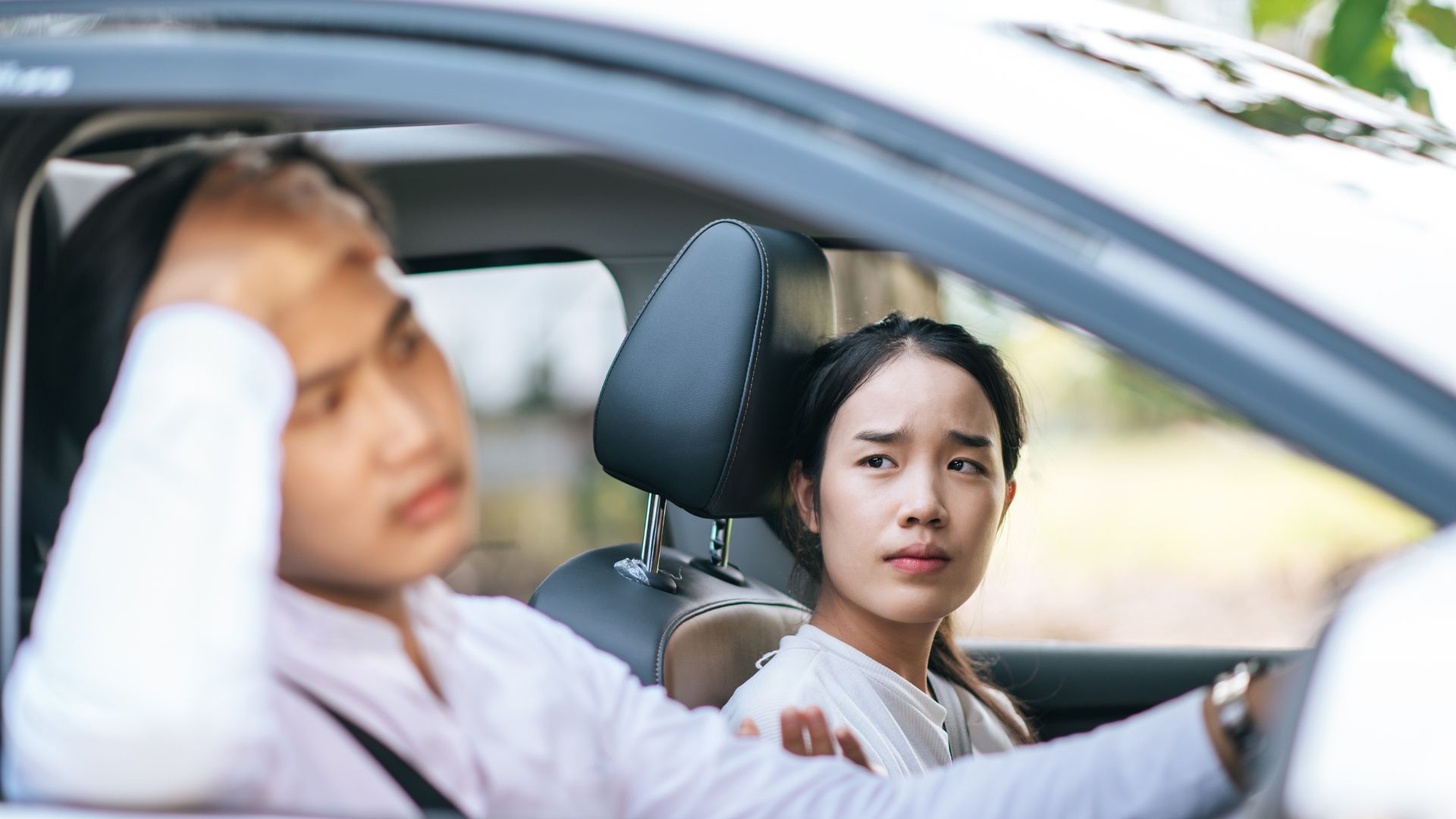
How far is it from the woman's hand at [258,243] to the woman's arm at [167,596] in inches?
2.7

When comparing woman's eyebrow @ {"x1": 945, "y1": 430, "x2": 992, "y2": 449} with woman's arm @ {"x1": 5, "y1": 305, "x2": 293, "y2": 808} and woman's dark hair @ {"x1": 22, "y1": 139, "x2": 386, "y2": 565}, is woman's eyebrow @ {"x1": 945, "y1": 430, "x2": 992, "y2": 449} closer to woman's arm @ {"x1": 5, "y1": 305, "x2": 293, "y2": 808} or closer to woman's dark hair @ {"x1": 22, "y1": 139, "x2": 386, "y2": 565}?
woman's dark hair @ {"x1": 22, "y1": 139, "x2": 386, "y2": 565}

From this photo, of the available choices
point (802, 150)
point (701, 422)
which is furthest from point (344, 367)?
point (701, 422)

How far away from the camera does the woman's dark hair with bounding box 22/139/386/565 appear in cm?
100

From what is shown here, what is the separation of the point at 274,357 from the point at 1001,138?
492mm

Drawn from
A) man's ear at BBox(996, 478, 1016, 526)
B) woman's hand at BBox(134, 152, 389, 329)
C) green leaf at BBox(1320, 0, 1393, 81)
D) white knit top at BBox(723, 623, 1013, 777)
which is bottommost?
white knit top at BBox(723, 623, 1013, 777)

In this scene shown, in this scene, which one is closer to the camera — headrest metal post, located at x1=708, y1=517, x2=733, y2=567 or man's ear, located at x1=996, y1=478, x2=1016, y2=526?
man's ear, located at x1=996, y1=478, x2=1016, y2=526

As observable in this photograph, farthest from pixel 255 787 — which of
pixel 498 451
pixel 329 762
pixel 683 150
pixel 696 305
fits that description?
pixel 498 451

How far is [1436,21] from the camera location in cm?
199

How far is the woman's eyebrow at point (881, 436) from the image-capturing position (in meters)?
1.85

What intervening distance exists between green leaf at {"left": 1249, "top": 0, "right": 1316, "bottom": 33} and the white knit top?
3.89ft

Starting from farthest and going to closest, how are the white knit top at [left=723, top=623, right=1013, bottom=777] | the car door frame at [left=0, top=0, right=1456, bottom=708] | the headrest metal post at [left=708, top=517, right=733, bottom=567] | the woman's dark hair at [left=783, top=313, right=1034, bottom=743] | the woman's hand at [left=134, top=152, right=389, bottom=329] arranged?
the headrest metal post at [left=708, top=517, right=733, bottom=567]
the woman's dark hair at [left=783, top=313, right=1034, bottom=743]
the white knit top at [left=723, top=623, right=1013, bottom=777]
the woman's hand at [left=134, top=152, right=389, bottom=329]
the car door frame at [left=0, top=0, right=1456, bottom=708]

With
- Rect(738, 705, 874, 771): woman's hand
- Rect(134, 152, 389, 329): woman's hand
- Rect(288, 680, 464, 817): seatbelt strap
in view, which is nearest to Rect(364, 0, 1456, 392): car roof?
Rect(134, 152, 389, 329): woman's hand

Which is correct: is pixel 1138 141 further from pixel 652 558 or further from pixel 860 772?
pixel 652 558

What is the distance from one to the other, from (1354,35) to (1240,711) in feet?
4.23
